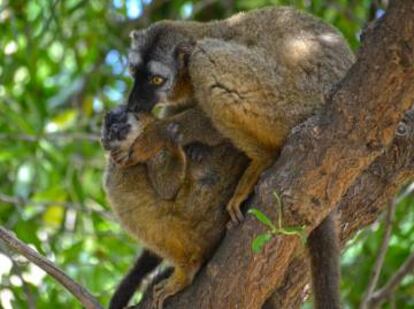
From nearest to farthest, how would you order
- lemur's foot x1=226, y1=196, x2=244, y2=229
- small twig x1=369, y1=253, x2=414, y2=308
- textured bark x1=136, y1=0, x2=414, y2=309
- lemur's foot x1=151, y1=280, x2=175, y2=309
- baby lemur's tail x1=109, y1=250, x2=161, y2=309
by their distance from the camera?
textured bark x1=136, y1=0, x2=414, y2=309 < lemur's foot x1=226, y1=196, x2=244, y2=229 < lemur's foot x1=151, y1=280, x2=175, y2=309 < baby lemur's tail x1=109, y1=250, x2=161, y2=309 < small twig x1=369, y1=253, x2=414, y2=308

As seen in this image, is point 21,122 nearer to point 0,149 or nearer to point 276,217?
point 0,149

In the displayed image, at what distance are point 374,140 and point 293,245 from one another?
556 millimetres

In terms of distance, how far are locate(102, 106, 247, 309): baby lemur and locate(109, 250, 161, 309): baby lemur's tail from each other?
0.40 meters

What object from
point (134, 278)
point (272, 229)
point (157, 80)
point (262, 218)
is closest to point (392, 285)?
point (134, 278)

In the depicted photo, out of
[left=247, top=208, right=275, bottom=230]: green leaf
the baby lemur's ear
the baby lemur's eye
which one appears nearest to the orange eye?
the baby lemur's eye

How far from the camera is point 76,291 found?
15.0 ft

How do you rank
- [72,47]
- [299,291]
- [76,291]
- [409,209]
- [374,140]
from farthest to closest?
[72,47]
[409,209]
[299,291]
[76,291]
[374,140]

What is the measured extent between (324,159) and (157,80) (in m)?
1.22

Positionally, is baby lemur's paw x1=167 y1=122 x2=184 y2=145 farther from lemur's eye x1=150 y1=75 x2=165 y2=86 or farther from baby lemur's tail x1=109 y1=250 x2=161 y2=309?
baby lemur's tail x1=109 y1=250 x2=161 y2=309

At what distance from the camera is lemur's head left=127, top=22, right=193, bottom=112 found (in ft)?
16.8

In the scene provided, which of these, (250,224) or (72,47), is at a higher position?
(250,224)

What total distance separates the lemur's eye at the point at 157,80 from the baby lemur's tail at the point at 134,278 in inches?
37.0

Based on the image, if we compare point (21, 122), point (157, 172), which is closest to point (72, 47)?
point (21, 122)

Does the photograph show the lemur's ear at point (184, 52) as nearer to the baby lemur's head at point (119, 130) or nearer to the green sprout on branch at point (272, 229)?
the baby lemur's head at point (119, 130)
